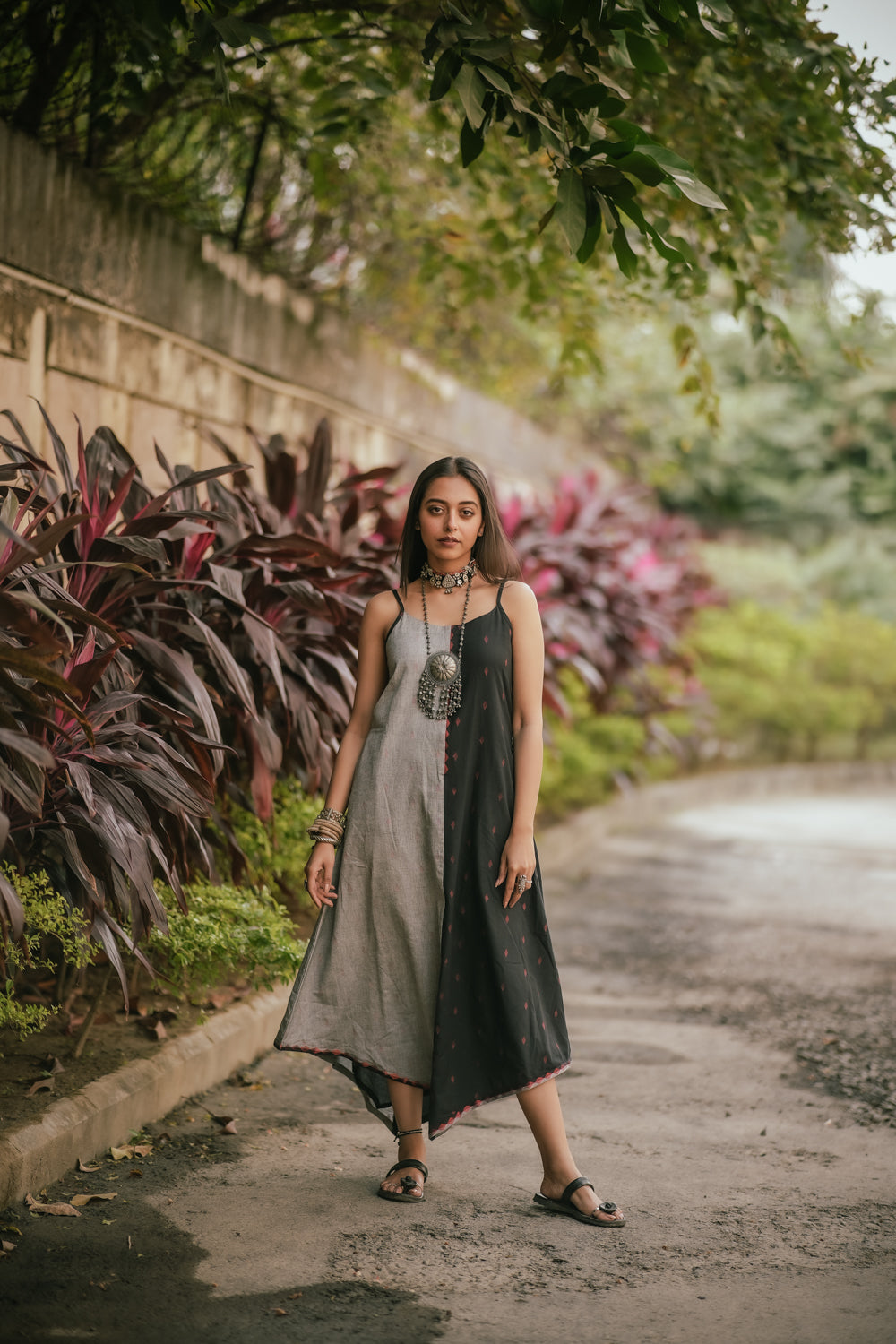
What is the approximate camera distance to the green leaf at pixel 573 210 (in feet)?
10.4

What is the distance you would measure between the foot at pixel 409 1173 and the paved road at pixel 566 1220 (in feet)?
0.16

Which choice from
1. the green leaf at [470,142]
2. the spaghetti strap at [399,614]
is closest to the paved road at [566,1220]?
the spaghetti strap at [399,614]

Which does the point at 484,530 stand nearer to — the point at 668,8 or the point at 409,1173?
the point at 668,8

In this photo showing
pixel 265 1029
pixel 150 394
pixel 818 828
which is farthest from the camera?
pixel 818 828

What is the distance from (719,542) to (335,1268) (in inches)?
723

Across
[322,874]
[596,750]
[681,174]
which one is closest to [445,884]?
[322,874]

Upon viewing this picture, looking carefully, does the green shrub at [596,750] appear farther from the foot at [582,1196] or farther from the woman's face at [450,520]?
the foot at [582,1196]

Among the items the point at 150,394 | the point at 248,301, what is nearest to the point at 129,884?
the point at 150,394

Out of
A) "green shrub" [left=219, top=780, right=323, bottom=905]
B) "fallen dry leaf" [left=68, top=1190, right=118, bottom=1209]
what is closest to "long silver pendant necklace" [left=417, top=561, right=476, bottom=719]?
"green shrub" [left=219, top=780, right=323, bottom=905]

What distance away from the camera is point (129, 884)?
3.11m

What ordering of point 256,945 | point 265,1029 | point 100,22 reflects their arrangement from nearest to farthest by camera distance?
point 256,945
point 265,1029
point 100,22

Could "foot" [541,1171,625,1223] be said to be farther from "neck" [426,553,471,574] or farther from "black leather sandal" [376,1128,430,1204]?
"neck" [426,553,471,574]

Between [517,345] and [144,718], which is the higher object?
[517,345]

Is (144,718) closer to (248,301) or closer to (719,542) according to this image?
(248,301)
